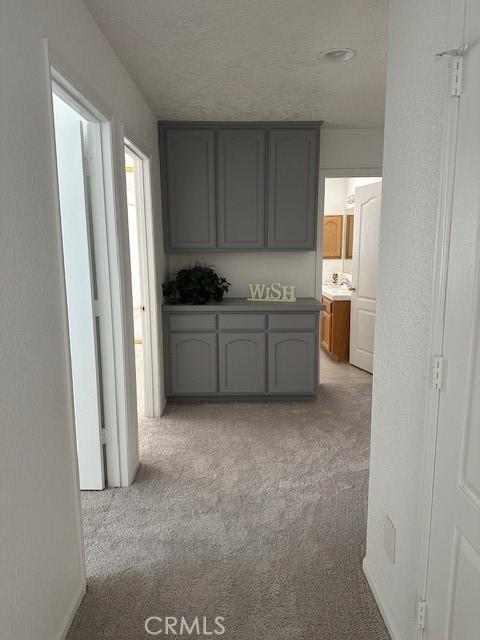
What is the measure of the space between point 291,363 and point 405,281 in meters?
2.67

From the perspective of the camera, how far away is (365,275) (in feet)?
16.8

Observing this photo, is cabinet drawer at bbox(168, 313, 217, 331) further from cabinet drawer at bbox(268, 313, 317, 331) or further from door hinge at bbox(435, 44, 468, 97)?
Answer: door hinge at bbox(435, 44, 468, 97)

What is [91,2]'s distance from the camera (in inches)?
79.9

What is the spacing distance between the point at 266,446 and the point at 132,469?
100cm

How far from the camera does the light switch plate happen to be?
175 centimetres

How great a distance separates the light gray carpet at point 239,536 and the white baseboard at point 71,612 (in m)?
0.03

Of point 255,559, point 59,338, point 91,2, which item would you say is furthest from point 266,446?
point 91,2

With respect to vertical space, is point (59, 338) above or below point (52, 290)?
below

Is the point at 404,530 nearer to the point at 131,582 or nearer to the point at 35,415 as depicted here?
the point at 131,582

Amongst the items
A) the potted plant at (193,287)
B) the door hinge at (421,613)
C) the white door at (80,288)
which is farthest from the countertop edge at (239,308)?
the door hinge at (421,613)

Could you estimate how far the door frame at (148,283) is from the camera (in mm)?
3607

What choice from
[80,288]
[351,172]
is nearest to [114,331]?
[80,288]

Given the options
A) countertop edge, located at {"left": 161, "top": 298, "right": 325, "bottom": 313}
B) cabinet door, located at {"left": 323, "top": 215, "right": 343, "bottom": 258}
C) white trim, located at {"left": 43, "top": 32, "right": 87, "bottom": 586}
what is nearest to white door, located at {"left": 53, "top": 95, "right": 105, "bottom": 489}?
white trim, located at {"left": 43, "top": 32, "right": 87, "bottom": 586}

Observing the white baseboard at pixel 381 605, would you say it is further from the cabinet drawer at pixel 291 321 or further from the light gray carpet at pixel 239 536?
the cabinet drawer at pixel 291 321
